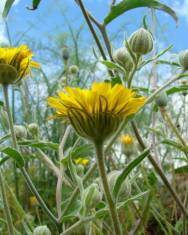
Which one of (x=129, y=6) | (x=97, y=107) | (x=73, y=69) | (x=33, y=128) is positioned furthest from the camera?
(x=73, y=69)

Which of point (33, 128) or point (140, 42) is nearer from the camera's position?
point (140, 42)

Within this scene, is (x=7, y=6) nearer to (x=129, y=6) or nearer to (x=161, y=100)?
(x=129, y=6)

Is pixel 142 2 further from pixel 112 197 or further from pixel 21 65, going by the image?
pixel 112 197

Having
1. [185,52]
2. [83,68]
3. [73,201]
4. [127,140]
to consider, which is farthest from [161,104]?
[83,68]

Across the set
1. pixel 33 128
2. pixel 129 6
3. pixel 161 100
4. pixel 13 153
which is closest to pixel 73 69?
pixel 33 128

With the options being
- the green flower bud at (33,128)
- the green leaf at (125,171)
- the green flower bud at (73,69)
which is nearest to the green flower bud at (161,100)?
the green flower bud at (33,128)

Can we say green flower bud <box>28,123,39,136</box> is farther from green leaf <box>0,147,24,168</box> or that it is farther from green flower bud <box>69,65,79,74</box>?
green flower bud <box>69,65,79,74</box>

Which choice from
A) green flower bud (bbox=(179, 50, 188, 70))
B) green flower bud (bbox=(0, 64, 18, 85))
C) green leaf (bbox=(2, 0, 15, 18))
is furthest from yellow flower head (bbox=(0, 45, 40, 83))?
green flower bud (bbox=(179, 50, 188, 70))
